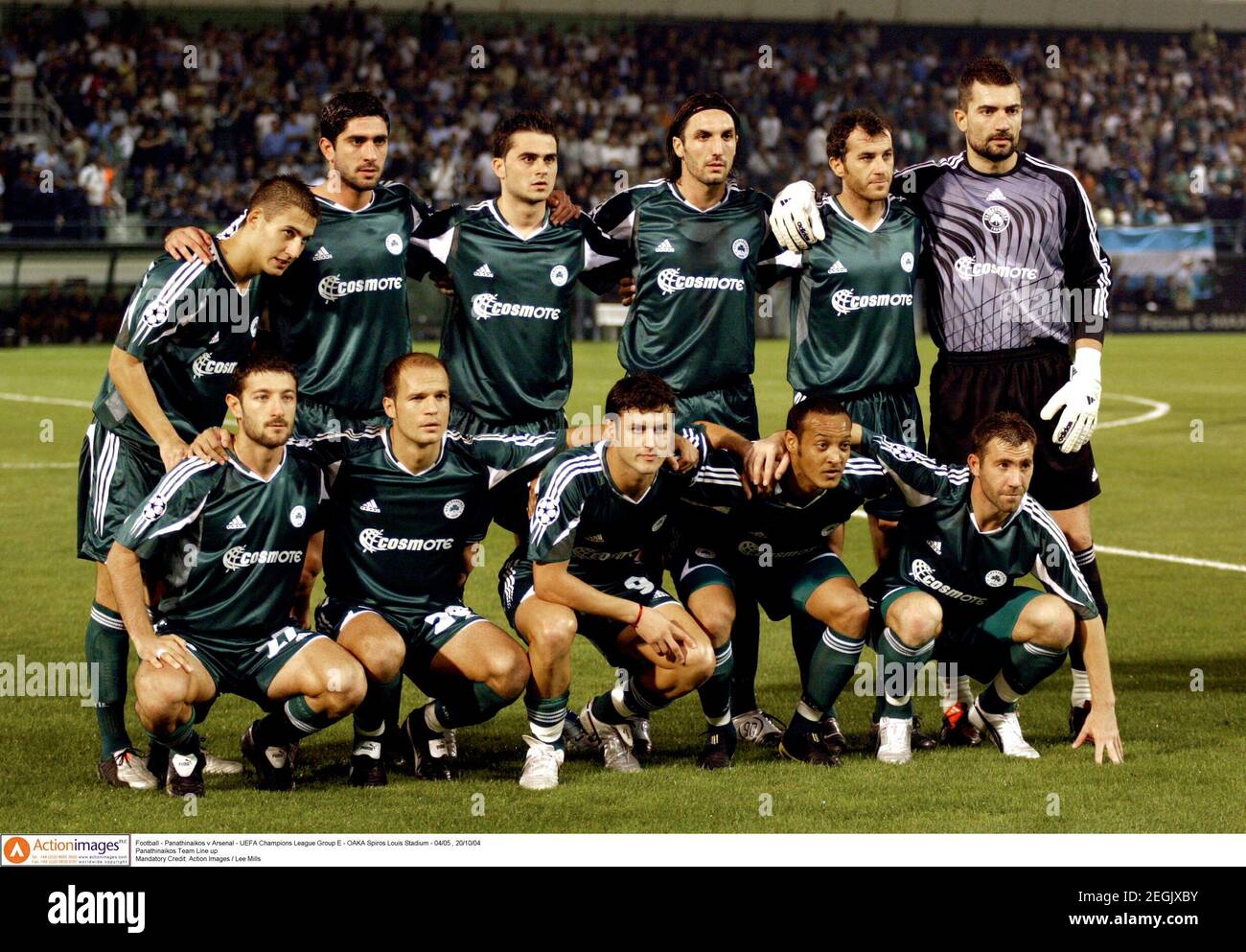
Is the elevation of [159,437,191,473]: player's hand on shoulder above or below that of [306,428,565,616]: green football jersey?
above

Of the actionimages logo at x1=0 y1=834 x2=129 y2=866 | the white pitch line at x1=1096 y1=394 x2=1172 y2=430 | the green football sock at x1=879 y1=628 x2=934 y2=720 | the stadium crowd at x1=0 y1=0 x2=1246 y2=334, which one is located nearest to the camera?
the actionimages logo at x1=0 y1=834 x2=129 y2=866

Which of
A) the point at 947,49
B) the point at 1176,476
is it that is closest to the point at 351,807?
the point at 1176,476

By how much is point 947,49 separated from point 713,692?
110 feet

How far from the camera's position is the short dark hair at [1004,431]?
6.07 metres

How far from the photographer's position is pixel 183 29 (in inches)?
1216

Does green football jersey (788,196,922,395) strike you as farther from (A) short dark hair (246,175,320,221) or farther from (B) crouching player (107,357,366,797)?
(B) crouching player (107,357,366,797)

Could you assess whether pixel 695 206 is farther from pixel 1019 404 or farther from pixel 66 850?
pixel 66 850

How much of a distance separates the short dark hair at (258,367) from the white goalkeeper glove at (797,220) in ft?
6.41

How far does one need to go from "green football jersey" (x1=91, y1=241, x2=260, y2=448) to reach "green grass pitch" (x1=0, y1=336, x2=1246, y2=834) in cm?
126

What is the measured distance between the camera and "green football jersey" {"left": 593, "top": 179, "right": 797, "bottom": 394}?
6.64 meters

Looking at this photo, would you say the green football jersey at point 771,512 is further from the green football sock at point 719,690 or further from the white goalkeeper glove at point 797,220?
the white goalkeeper glove at point 797,220

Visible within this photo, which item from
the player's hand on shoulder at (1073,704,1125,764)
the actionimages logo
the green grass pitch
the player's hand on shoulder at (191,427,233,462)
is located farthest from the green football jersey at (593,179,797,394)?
the actionimages logo

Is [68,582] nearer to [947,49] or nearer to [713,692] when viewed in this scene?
[713,692]

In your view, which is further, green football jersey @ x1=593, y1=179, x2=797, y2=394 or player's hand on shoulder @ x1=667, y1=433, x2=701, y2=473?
green football jersey @ x1=593, y1=179, x2=797, y2=394
